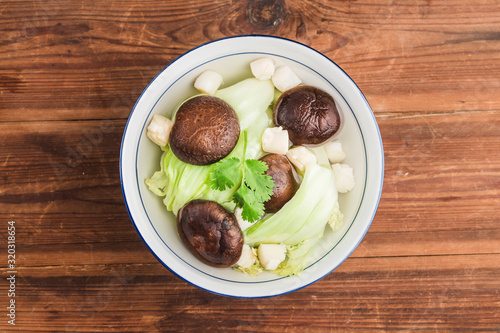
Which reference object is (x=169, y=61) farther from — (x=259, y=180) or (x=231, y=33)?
(x=259, y=180)

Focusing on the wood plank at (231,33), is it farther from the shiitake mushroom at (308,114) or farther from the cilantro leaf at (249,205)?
the cilantro leaf at (249,205)

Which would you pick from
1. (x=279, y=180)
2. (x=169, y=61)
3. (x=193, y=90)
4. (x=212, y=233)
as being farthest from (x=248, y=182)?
(x=169, y=61)

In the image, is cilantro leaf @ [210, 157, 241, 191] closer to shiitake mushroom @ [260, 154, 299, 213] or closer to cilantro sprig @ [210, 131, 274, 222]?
cilantro sprig @ [210, 131, 274, 222]

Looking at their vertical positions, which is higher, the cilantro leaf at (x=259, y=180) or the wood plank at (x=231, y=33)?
the wood plank at (x=231, y=33)

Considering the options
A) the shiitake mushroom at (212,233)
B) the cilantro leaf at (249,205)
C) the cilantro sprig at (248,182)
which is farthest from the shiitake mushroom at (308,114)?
the shiitake mushroom at (212,233)

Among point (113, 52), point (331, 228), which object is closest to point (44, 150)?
point (113, 52)

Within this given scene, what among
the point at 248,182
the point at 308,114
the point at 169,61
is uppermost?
the point at 169,61

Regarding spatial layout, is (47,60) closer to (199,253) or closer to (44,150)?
(44,150)
